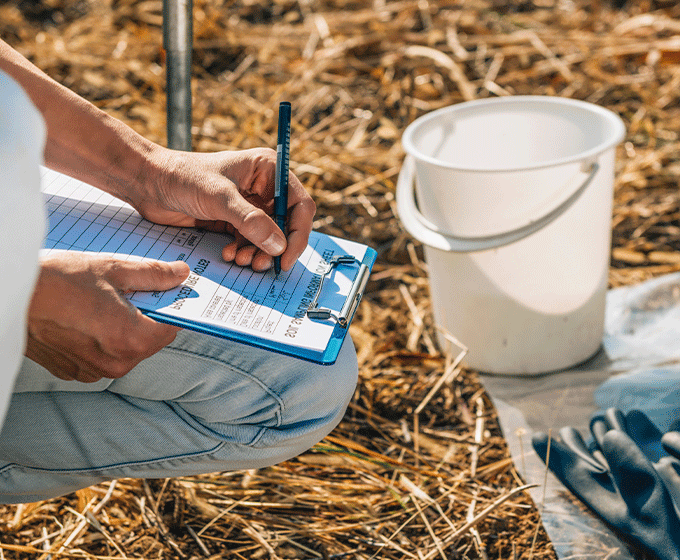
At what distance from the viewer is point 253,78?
7.92 ft

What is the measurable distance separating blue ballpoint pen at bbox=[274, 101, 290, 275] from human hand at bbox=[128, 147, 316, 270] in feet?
0.06

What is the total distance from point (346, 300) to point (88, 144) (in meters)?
0.41

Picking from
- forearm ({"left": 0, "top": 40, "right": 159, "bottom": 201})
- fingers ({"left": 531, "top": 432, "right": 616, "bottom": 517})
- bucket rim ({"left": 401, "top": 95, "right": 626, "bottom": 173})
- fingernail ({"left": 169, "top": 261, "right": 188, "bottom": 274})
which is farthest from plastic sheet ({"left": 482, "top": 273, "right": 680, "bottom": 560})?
forearm ({"left": 0, "top": 40, "right": 159, "bottom": 201})

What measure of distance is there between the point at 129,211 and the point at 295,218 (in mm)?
236

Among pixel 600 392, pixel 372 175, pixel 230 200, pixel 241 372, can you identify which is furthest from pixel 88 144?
pixel 372 175

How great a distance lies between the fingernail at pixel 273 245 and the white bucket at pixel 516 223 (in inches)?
19.8

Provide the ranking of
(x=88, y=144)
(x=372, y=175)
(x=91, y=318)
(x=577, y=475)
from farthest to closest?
(x=372, y=175) → (x=577, y=475) → (x=88, y=144) → (x=91, y=318)

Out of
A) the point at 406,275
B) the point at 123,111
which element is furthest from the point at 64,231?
the point at 123,111

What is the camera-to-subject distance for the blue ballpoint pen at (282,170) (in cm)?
82

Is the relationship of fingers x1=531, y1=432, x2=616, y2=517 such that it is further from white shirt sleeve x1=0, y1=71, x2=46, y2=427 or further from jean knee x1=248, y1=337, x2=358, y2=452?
white shirt sleeve x1=0, y1=71, x2=46, y2=427

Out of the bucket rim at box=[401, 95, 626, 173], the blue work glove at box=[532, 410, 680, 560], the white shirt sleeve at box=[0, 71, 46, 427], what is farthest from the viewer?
the bucket rim at box=[401, 95, 626, 173]

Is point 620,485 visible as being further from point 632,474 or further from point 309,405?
point 309,405

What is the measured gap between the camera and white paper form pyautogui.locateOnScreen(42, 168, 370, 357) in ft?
2.47

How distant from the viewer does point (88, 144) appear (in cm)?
93
